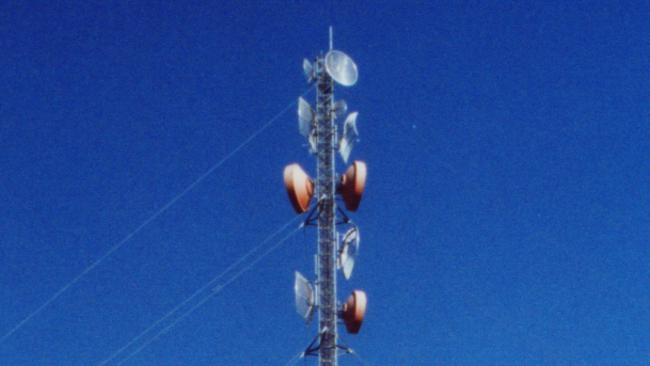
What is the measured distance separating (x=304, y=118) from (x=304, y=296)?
4.77 meters

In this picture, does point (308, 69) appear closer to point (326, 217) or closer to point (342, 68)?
point (342, 68)

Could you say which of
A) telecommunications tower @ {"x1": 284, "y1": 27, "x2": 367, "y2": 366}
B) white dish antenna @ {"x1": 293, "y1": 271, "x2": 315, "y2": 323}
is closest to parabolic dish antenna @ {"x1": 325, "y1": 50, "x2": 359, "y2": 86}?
telecommunications tower @ {"x1": 284, "y1": 27, "x2": 367, "y2": 366}

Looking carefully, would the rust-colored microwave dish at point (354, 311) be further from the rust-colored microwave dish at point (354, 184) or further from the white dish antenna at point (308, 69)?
the white dish antenna at point (308, 69)

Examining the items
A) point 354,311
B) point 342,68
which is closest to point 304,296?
point 354,311

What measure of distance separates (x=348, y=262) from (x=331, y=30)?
6783 mm

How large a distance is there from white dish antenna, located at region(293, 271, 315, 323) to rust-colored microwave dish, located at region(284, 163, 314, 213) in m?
1.85

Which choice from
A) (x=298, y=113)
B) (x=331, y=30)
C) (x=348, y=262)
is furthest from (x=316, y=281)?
(x=331, y=30)

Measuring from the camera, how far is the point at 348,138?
79.7 ft

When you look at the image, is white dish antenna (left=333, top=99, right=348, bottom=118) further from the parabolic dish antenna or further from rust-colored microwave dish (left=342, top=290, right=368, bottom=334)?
rust-colored microwave dish (left=342, top=290, right=368, bottom=334)

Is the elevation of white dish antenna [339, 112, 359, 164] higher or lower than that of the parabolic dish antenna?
lower

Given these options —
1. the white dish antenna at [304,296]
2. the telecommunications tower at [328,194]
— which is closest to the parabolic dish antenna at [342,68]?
the telecommunications tower at [328,194]

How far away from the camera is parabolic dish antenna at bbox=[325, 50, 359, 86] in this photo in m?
24.1

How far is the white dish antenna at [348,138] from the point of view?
24203 mm

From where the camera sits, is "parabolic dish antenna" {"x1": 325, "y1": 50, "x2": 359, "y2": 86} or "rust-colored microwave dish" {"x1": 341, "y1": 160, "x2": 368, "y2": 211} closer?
"rust-colored microwave dish" {"x1": 341, "y1": 160, "x2": 368, "y2": 211}
